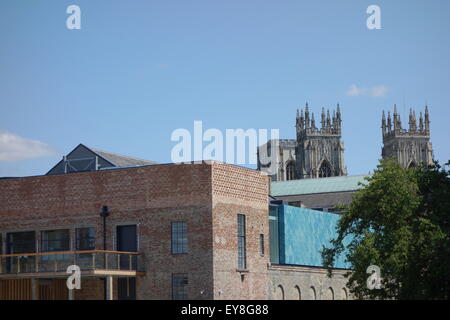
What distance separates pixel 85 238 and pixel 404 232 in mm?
18433

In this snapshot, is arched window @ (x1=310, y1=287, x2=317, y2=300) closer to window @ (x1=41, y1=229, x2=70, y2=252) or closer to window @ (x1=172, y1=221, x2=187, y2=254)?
window @ (x1=172, y1=221, x2=187, y2=254)

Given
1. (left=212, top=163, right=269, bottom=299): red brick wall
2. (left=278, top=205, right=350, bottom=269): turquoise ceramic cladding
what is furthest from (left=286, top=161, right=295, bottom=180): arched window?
(left=212, top=163, right=269, bottom=299): red brick wall

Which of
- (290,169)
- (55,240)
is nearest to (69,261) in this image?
(55,240)

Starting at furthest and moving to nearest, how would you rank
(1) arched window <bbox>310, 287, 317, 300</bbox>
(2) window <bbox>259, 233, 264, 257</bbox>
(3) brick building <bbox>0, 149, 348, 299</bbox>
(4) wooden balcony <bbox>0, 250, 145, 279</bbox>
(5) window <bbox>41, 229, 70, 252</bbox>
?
(1) arched window <bbox>310, 287, 317, 300</bbox> → (2) window <bbox>259, 233, 264, 257</bbox> → (5) window <bbox>41, 229, 70, 252</bbox> → (3) brick building <bbox>0, 149, 348, 299</bbox> → (4) wooden balcony <bbox>0, 250, 145, 279</bbox>

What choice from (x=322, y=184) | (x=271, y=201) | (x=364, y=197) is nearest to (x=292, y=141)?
(x=322, y=184)

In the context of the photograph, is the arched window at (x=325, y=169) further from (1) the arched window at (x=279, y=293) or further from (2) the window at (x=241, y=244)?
(2) the window at (x=241, y=244)

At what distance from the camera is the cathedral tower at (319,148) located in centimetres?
18638

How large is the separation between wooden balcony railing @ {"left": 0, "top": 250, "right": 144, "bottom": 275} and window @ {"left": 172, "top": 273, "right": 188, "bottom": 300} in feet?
6.85

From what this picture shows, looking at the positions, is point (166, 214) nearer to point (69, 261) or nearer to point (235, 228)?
point (235, 228)

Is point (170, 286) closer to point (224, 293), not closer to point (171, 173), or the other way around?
point (224, 293)

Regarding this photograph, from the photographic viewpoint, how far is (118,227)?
5647 cm

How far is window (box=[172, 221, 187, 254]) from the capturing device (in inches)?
2153

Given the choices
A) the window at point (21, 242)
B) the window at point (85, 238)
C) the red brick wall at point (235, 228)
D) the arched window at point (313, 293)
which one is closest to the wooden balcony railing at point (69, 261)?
the window at point (21, 242)

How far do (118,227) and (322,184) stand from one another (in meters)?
73.6
